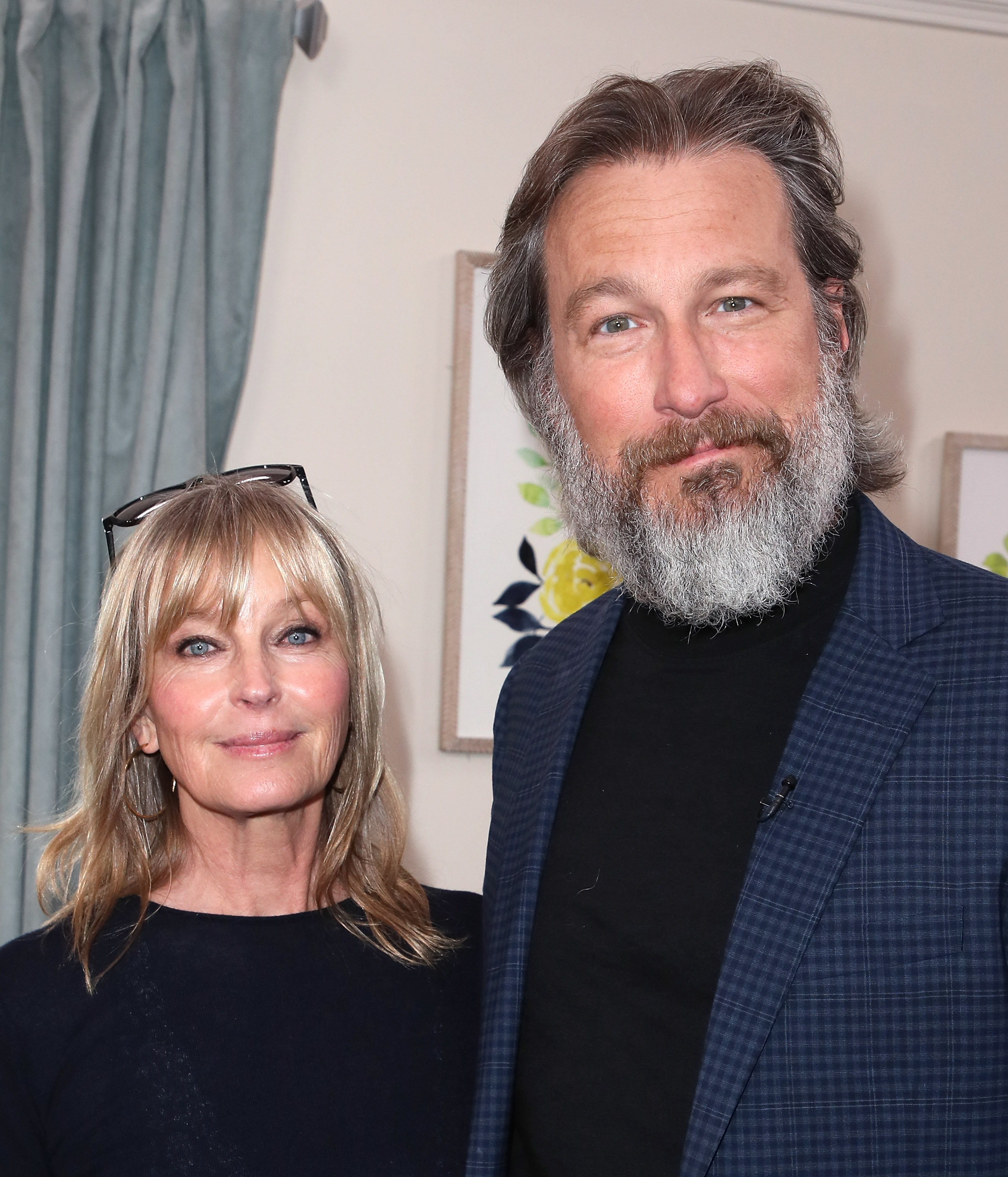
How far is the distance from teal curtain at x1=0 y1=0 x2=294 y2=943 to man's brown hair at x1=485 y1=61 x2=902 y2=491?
97 cm

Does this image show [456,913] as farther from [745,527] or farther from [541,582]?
[541,582]

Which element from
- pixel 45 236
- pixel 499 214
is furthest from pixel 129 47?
pixel 499 214

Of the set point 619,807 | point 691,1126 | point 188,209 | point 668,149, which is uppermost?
point 188,209

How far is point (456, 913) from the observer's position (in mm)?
1695

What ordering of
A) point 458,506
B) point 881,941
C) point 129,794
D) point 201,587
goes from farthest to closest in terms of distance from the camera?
point 458,506
point 129,794
point 201,587
point 881,941

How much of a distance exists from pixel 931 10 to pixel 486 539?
1557 mm

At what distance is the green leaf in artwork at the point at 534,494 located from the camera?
98.5 inches

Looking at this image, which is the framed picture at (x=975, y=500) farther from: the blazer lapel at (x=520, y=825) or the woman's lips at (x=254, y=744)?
the woman's lips at (x=254, y=744)

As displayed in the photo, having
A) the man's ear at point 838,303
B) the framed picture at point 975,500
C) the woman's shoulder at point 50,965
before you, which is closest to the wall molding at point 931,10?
the framed picture at point 975,500

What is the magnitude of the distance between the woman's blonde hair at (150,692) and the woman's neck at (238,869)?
0.03 meters

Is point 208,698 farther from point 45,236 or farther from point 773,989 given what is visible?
point 45,236

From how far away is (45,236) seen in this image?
2.32m

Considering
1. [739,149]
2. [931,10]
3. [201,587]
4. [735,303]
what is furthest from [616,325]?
[931,10]

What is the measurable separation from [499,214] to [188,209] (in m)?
0.64
